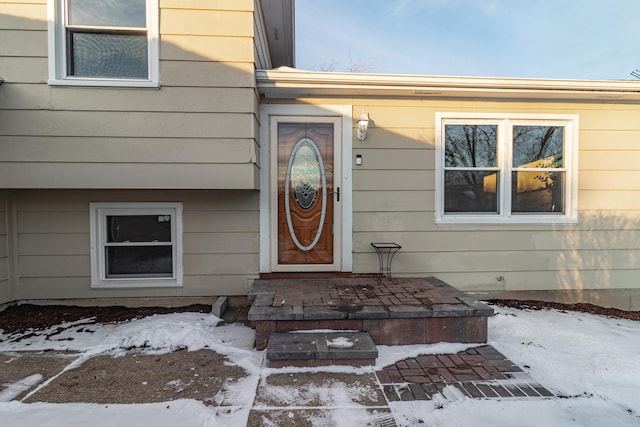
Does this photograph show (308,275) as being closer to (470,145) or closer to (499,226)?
(499,226)

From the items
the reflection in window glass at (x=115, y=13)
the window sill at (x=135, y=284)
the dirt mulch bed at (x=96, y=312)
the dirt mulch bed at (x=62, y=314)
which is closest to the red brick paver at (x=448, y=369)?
the dirt mulch bed at (x=96, y=312)

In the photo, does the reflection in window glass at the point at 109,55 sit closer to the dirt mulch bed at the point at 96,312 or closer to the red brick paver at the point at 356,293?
the dirt mulch bed at the point at 96,312

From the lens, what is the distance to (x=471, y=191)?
421 centimetres

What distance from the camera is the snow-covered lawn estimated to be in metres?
1.84

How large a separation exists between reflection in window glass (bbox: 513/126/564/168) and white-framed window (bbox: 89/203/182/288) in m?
4.27

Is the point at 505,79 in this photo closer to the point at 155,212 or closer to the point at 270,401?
the point at 270,401

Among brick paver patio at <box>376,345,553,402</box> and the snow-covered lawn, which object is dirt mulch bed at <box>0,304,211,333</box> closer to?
the snow-covered lawn

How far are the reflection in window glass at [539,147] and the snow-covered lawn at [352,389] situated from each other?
207 cm

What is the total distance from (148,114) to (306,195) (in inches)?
75.0

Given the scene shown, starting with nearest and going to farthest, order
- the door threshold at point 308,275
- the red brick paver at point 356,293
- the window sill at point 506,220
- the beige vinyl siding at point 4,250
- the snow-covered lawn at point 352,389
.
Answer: the snow-covered lawn at point 352,389 < the red brick paver at point 356,293 < the beige vinyl siding at point 4,250 < the door threshold at point 308,275 < the window sill at point 506,220

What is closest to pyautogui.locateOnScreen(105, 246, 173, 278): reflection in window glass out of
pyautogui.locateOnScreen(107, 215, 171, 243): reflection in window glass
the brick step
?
pyautogui.locateOnScreen(107, 215, 171, 243): reflection in window glass

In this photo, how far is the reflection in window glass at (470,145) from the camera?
4.16 m

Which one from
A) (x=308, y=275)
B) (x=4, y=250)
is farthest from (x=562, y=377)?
(x=4, y=250)

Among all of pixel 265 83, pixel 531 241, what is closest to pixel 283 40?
pixel 265 83
